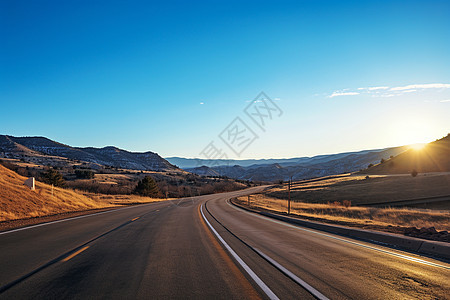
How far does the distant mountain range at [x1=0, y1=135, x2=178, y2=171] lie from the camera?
132087mm

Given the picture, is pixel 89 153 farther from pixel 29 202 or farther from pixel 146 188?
pixel 29 202

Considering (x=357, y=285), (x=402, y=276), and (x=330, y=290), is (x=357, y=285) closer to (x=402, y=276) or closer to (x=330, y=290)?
(x=330, y=290)

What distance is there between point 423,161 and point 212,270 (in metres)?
88.2

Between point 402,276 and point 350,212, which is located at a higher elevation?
point 402,276

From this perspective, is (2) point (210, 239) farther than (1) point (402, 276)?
Yes

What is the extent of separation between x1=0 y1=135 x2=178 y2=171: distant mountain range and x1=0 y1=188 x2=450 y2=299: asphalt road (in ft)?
408

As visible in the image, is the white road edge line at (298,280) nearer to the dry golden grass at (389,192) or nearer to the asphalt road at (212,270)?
the asphalt road at (212,270)

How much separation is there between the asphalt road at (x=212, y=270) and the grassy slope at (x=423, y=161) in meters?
76.1

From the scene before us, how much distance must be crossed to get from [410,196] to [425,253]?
3876 cm

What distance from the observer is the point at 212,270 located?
6.24 meters

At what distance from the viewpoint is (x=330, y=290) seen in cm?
496

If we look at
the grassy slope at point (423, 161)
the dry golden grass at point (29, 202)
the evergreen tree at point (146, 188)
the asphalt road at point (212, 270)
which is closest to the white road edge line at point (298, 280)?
the asphalt road at point (212, 270)

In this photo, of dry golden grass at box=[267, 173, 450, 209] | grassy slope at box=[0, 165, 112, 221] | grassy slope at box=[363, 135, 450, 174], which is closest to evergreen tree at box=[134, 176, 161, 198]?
grassy slope at box=[0, 165, 112, 221]

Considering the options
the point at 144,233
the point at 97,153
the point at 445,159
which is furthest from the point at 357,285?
the point at 97,153
